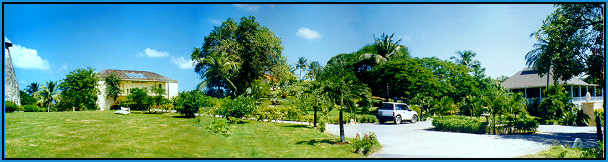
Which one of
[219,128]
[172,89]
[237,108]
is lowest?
[219,128]

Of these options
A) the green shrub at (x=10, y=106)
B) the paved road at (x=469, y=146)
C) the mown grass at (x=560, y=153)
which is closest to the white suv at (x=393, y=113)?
the paved road at (x=469, y=146)

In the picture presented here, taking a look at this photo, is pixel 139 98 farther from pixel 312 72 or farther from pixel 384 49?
pixel 384 49

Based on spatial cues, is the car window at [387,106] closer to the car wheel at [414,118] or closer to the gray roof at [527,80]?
the car wheel at [414,118]

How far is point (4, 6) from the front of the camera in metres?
6.56

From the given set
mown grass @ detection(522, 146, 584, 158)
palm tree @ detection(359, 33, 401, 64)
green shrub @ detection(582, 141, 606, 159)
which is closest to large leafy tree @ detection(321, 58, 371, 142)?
mown grass @ detection(522, 146, 584, 158)

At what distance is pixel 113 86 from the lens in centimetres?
1466

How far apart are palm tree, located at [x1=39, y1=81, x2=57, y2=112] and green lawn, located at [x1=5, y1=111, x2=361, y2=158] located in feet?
3.45

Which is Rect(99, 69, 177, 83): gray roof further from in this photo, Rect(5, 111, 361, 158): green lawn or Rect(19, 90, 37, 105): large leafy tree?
Rect(5, 111, 361, 158): green lawn

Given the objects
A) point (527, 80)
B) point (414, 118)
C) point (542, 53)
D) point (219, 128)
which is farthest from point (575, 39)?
point (527, 80)

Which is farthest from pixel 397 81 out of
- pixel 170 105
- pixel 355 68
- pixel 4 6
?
pixel 4 6

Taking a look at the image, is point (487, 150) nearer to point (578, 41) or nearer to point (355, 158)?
point (355, 158)

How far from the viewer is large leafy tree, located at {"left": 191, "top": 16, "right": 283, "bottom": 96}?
14.2m

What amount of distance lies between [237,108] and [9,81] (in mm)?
5609

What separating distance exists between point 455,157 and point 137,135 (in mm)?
7025
